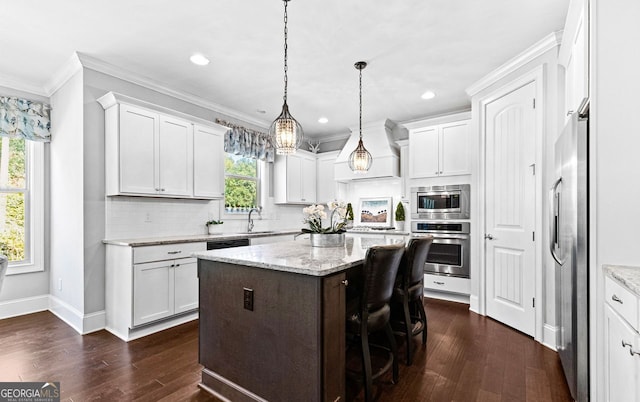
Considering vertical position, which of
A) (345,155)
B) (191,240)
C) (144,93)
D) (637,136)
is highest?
(144,93)

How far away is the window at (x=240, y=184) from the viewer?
194 inches

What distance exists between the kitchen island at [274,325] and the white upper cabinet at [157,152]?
178cm

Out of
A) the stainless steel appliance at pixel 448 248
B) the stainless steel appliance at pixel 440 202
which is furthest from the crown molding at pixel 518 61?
the stainless steel appliance at pixel 448 248

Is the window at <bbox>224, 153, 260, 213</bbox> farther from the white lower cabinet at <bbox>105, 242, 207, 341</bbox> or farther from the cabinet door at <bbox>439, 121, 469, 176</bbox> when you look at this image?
the cabinet door at <bbox>439, 121, 469, 176</bbox>

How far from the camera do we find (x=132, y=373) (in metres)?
2.35

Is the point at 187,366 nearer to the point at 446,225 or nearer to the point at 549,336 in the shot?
the point at 549,336

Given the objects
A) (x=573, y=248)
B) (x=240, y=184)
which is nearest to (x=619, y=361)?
(x=573, y=248)

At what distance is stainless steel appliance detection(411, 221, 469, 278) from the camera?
4180 millimetres

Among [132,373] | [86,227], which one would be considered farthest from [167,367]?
[86,227]

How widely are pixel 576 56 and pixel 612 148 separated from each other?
107 cm

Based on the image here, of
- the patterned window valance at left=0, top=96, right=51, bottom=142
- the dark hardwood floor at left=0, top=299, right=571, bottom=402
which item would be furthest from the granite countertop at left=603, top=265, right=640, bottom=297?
the patterned window valance at left=0, top=96, right=51, bottom=142

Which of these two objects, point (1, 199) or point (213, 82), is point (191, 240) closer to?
point (213, 82)

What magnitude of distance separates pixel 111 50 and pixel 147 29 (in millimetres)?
645

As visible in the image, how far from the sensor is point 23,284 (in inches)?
144
